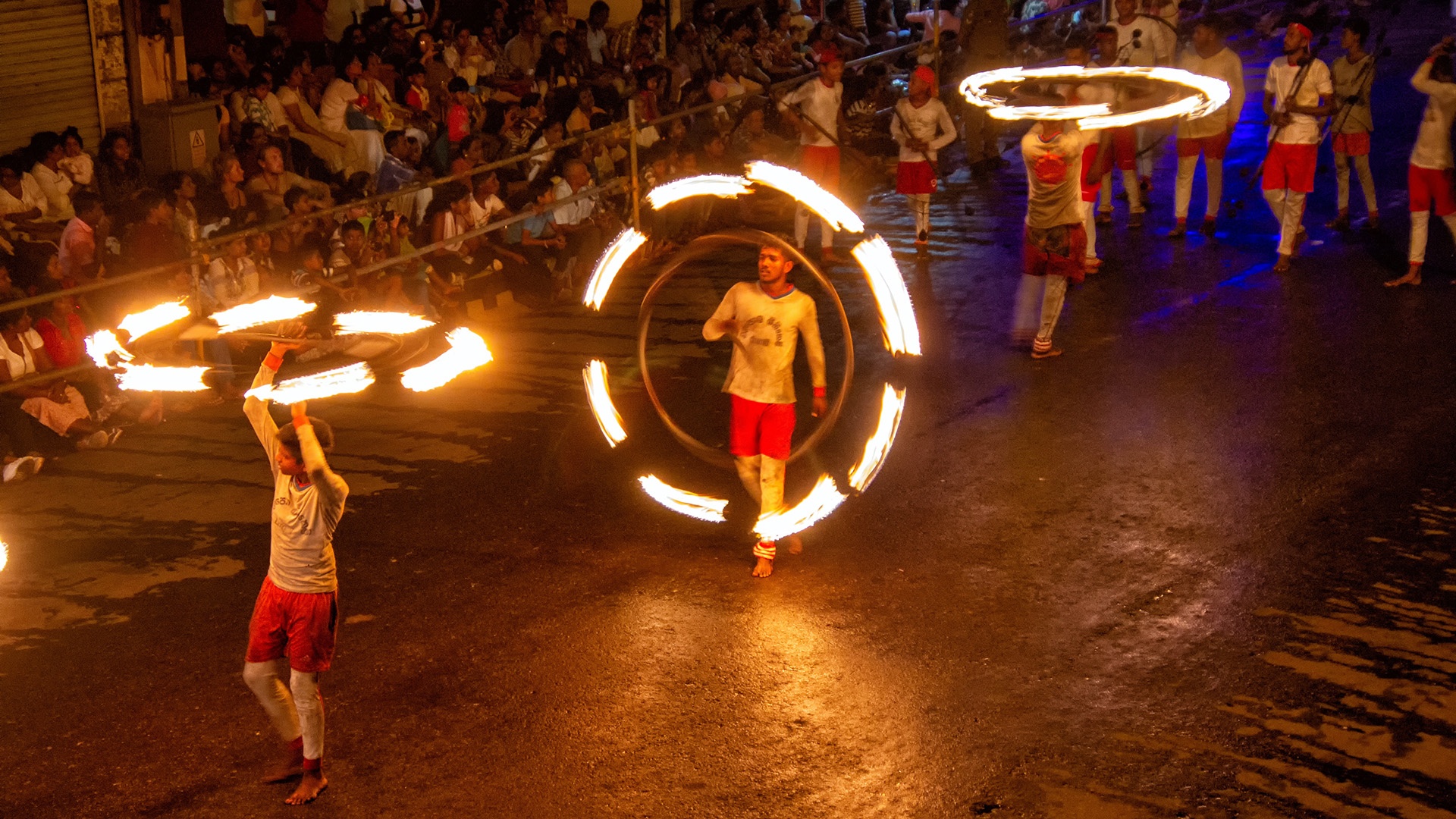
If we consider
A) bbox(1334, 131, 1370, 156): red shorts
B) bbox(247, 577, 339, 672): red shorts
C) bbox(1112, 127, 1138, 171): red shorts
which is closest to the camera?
bbox(247, 577, 339, 672): red shorts

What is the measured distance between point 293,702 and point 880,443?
405 cm

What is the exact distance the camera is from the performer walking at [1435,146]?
42.0ft

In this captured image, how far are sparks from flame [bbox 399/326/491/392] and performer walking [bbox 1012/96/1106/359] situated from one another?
16.3ft

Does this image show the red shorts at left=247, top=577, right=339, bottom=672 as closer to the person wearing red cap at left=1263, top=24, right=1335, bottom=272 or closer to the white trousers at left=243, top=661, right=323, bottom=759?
the white trousers at left=243, top=661, right=323, bottom=759

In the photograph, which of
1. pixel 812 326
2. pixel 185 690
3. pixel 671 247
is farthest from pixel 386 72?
pixel 185 690

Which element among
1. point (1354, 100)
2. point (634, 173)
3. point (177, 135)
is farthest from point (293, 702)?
point (1354, 100)

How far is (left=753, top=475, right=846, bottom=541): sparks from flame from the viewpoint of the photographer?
8852 mm

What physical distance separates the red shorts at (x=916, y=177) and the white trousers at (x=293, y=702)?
1027 centimetres

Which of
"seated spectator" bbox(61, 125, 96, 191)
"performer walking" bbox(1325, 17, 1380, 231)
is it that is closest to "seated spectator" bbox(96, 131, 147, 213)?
"seated spectator" bbox(61, 125, 96, 191)

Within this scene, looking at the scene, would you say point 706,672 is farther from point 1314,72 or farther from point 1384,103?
point 1384,103

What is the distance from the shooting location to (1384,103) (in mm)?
21594

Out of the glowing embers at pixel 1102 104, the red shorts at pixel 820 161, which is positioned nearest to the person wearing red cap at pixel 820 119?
the red shorts at pixel 820 161

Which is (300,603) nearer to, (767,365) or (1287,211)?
(767,365)

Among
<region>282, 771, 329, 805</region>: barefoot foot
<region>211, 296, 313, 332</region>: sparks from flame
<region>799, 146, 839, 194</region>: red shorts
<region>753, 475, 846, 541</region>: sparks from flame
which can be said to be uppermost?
<region>799, 146, 839, 194</region>: red shorts
